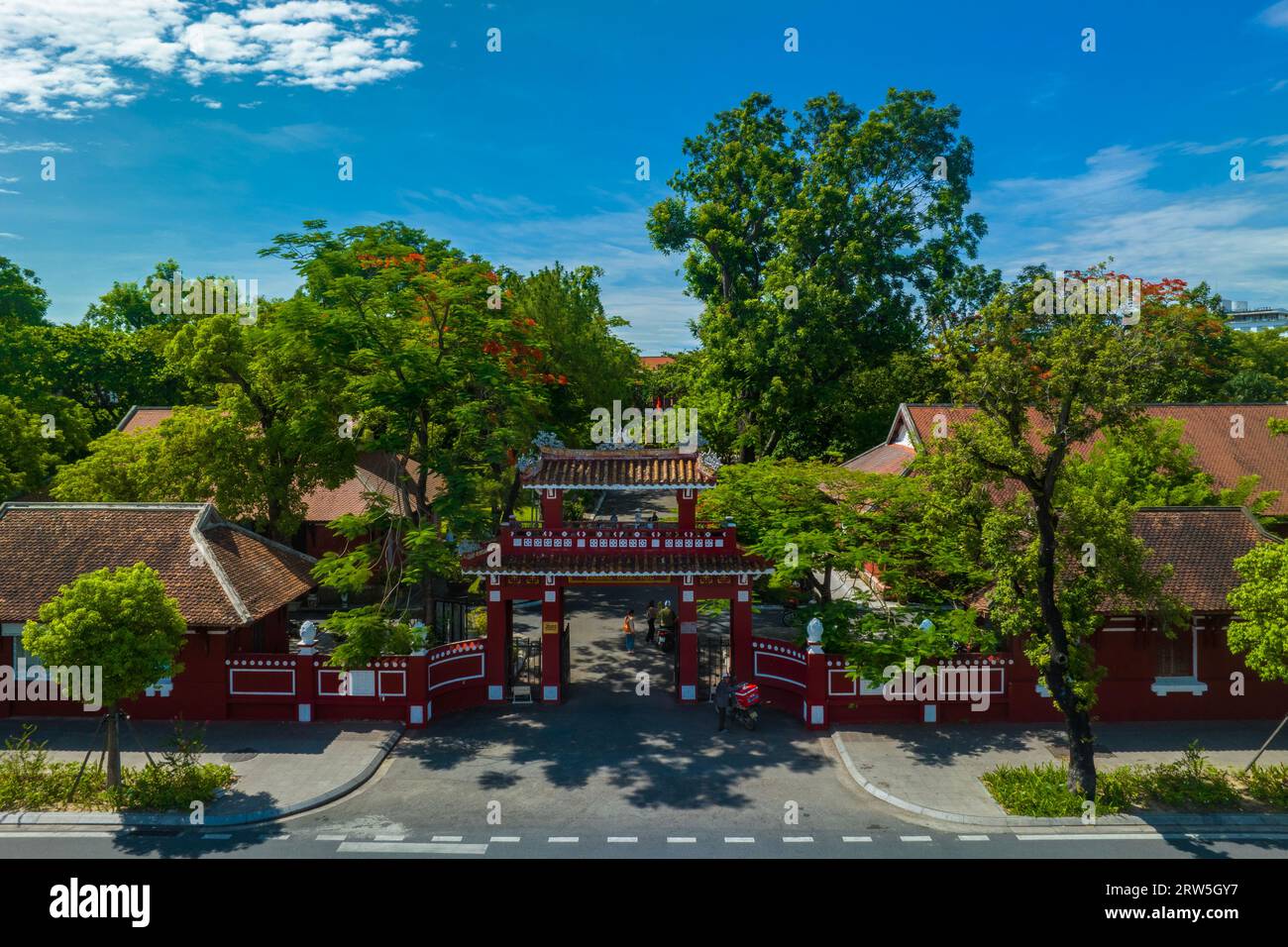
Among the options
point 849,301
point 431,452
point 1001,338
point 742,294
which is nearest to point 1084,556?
point 1001,338

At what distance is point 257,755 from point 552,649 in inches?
286

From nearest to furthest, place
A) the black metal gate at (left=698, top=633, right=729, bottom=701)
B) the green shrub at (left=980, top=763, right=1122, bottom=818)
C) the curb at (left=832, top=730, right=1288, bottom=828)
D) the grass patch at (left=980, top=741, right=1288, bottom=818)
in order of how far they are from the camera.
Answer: the curb at (left=832, top=730, right=1288, bottom=828)
the green shrub at (left=980, top=763, right=1122, bottom=818)
the grass patch at (left=980, top=741, right=1288, bottom=818)
the black metal gate at (left=698, top=633, right=729, bottom=701)

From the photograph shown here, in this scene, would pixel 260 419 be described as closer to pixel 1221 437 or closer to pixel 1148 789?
pixel 1148 789

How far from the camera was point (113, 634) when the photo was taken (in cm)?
1521

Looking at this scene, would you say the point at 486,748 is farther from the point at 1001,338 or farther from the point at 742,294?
the point at 742,294

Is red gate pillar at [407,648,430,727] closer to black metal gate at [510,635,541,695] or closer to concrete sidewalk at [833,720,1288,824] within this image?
black metal gate at [510,635,541,695]

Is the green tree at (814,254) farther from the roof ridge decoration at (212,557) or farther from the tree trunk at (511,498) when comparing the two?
the roof ridge decoration at (212,557)

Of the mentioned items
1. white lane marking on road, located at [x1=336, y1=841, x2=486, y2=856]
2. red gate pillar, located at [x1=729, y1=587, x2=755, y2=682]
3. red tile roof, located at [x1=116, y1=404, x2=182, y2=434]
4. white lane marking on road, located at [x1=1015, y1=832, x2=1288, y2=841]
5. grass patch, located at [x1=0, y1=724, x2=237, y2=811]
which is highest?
red tile roof, located at [x1=116, y1=404, x2=182, y2=434]

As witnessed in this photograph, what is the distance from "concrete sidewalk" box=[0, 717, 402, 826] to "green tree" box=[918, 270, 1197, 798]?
1362 cm

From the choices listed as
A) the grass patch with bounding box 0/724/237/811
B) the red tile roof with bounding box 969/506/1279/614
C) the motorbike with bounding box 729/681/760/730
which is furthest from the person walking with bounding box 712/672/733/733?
the grass patch with bounding box 0/724/237/811

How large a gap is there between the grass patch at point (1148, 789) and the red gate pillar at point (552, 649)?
1047 cm

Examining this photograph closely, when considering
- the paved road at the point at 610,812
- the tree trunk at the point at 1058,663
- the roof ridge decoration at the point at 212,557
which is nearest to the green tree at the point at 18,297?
the roof ridge decoration at the point at 212,557

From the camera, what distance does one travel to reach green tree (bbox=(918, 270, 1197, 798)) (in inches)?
572

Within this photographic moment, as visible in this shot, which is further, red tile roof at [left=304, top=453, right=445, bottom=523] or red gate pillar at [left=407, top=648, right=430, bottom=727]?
red tile roof at [left=304, top=453, right=445, bottom=523]
